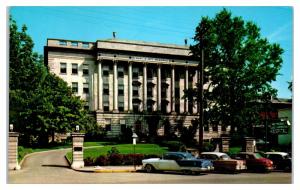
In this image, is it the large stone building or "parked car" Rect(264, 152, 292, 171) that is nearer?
"parked car" Rect(264, 152, 292, 171)

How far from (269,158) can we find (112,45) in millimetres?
34398

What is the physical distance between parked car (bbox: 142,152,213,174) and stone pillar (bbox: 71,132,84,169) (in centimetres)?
475

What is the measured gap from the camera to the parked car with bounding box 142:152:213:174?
21438 millimetres

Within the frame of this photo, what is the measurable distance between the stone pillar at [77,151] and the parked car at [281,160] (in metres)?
11.8

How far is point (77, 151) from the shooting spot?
82.8ft

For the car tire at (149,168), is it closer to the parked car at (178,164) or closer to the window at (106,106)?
the parked car at (178,164)

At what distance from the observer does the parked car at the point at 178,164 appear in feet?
70.3

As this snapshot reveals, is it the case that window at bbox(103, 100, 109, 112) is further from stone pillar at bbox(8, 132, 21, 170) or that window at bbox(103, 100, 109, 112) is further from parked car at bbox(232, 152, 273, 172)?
parked car at bbox(232, 152, 273, 172)


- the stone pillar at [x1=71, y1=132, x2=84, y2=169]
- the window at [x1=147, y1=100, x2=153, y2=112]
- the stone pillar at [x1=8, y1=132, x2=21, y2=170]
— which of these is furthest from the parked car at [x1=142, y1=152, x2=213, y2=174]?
the window at [x1=147, y1=100, x2=153, y2=112]

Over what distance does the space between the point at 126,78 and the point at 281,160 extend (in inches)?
1378

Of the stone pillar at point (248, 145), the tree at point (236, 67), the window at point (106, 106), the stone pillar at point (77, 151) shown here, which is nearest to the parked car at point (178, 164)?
the stone pillar at point (77, 151)

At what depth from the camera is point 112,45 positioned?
54.3 m
